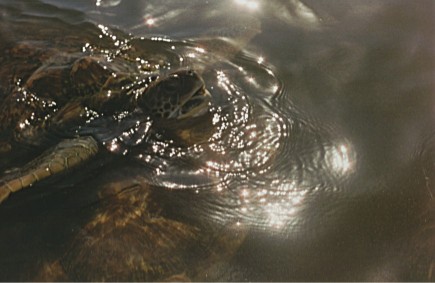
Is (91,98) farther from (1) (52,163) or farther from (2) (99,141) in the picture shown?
(1) (52,163)

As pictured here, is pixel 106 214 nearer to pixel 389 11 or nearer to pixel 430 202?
pixel 430 202

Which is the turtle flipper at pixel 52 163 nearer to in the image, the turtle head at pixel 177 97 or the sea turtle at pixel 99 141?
the sea turtle at pixel 99 141

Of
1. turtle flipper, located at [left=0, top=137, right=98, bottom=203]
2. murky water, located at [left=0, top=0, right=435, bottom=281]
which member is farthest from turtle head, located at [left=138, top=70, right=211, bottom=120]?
turtle flipper, located at [left=0, top=137, right=98, bottom=203]

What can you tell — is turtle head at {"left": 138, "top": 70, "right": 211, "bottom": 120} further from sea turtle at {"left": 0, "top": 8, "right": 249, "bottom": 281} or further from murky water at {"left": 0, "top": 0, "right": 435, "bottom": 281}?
murky water at {"left": 0, "top": 0, "right": 435, "bottom": 281}

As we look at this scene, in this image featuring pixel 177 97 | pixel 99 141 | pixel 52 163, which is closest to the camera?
pixel 52 163

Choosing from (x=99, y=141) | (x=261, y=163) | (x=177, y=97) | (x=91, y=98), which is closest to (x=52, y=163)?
(x=99, y=141)

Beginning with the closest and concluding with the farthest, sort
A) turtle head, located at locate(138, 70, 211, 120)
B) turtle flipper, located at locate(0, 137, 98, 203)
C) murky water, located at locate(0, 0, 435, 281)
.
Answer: murky water, located at locate(0, 0, 435, 281)
turtle flipper, located at locate(0, 137, 98, 203)
turtle head, located at locate(138, 70, 211, 120)
